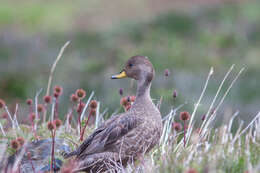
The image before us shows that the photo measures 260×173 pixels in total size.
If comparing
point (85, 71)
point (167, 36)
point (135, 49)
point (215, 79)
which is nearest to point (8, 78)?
point (85, 71)

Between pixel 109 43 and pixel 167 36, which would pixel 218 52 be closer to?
pixel 167 36

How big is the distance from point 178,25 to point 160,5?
422 cm

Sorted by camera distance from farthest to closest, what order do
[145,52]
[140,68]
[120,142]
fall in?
[145,52], [140,68], [120,142]

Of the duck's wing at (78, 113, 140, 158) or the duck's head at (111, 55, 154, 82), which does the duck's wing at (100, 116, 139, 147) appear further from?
the duck's head at (111, 55, 154, 82)

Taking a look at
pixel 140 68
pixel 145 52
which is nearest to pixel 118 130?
pixel 140 68

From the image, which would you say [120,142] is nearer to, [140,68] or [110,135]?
[110,135]

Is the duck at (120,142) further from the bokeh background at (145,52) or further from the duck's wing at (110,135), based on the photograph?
the bokeh background at (145,52)

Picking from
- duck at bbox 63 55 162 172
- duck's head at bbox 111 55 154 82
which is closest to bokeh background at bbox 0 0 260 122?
duck's head at bbox 111 55 154 82

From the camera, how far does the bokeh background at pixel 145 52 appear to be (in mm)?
9148

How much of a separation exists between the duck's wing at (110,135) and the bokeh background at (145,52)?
294 cm

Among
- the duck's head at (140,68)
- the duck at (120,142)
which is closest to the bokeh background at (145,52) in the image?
the duck's head at (140,68)

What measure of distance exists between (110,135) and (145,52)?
6.48m

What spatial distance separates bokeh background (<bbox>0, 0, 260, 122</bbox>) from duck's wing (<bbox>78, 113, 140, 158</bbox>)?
2.94 m

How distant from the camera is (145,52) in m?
10.5
